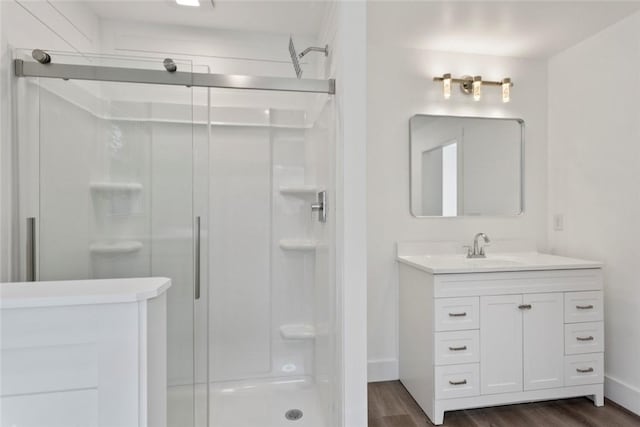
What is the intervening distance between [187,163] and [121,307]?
0.74 metres

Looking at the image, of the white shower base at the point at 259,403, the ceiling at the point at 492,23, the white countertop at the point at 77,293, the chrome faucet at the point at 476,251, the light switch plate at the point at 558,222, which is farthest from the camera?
the light switch plate at the point at 558,222

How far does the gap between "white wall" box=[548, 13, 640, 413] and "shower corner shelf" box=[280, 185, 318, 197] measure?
6.27ft

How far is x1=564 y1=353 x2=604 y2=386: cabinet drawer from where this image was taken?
2.06 meters

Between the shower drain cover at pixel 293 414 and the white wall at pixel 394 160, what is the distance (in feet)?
2.16

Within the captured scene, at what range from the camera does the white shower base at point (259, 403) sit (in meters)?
1.88

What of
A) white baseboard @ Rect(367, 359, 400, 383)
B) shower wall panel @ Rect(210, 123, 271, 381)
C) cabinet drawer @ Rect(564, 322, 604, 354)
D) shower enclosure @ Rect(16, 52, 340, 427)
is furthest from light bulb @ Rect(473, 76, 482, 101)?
white baseboard @ Rect(367, 359, 400, 383)

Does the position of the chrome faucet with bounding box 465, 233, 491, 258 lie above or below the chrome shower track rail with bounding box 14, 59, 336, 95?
below

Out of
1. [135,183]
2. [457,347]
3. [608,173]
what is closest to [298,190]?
[135,183]

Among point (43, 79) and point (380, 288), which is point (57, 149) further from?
point (380, 288)

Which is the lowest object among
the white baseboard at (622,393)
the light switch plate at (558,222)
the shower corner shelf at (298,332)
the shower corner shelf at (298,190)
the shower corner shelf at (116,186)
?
the white baseboard at (622,393)

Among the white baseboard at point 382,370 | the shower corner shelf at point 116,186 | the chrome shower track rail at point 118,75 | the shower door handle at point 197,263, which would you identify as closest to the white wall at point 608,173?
the white baseboard at point 382,370

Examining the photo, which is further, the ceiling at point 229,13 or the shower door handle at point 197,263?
the ceiling at point 229,13

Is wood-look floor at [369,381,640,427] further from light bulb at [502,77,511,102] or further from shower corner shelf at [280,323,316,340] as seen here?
light bulb at [502,77,511,102]

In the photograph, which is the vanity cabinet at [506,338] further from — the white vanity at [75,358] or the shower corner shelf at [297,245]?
the white vanity at [75,358]
